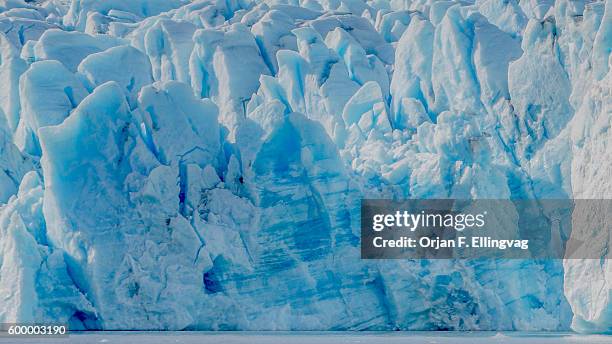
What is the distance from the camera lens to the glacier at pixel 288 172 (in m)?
15.3

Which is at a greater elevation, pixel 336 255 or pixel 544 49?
pixel 544 49

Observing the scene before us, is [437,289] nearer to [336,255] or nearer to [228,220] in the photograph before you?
[336,255]

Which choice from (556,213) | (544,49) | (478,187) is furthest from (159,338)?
(544,49)

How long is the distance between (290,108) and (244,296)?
4480 mm

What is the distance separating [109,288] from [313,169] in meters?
3.55

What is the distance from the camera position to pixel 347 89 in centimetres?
1903

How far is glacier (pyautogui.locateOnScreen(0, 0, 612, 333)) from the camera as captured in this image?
50.1 feet

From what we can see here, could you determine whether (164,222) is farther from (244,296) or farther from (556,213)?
(556,213)

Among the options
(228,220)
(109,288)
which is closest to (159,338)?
(109,288)

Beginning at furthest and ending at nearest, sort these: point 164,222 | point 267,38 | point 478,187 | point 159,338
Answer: point 267,38 → point 478,187 → point 164,222 → point 159,338

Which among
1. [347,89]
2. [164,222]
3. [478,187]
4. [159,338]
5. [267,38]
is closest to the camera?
[159,338]

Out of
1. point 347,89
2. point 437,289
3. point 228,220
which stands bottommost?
point 437,289

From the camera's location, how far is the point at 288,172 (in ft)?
54.0

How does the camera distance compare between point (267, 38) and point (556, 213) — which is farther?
point (267, 38)
